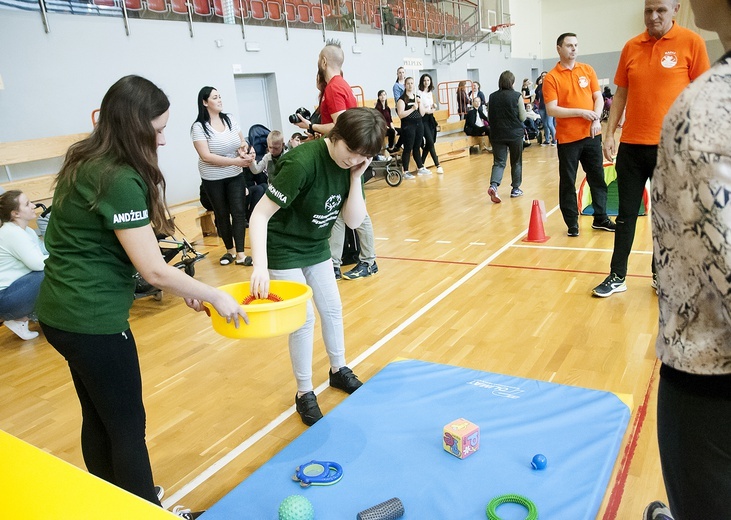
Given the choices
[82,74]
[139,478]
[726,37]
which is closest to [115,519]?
[139,478]

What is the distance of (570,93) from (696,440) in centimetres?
395

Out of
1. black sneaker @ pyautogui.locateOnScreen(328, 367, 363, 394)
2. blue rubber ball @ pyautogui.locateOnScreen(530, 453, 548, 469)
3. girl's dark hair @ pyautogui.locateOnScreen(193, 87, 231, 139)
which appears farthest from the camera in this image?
girl's dark hair @ pyautogui.locateOnScreen(193, 87, 231, 139)

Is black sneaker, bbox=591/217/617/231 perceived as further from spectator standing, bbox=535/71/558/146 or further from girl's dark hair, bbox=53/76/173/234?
spectator standing, bbox=535/71/558/146

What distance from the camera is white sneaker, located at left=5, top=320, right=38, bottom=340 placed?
361cm

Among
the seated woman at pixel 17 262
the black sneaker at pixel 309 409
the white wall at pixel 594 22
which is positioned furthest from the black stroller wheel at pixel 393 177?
the white wall at pixel 594 22

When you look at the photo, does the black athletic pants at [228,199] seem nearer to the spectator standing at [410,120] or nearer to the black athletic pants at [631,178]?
the black athletic pants at [631,178]

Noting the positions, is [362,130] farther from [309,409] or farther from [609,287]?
[609,287]

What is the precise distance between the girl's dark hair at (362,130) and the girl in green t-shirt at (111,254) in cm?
65

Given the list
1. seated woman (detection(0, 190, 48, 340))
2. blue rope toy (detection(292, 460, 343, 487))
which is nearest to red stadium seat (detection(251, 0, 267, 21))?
seated woman (detection(0, 190, 48, 340))

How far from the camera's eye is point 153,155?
4.99 ft

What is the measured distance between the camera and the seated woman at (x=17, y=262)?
3.46m

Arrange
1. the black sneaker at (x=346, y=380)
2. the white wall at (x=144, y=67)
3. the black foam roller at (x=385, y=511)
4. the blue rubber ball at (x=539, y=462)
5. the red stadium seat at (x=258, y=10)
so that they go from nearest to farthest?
the black foam roller at (x=385, y=511), the blue rubber ball at (x=539, y=462), the black sneaker at (x=346, y=380), the white wall at (x=144, y=67), the red stadium seat at (x=258, y=10)

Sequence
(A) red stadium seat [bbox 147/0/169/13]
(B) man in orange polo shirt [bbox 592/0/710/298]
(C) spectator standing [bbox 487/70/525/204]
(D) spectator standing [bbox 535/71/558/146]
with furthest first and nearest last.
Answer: (D) spectator standing [bbox 535/71/558/146] < (A) red stadium seat [bbox 147/0/169/13] < (C) spectator standing [bbox 487/70/525/204] < (B) man in orange polo shirt [bbox 592/0/710/298]

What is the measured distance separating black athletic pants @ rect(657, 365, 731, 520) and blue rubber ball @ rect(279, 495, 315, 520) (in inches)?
41.4
